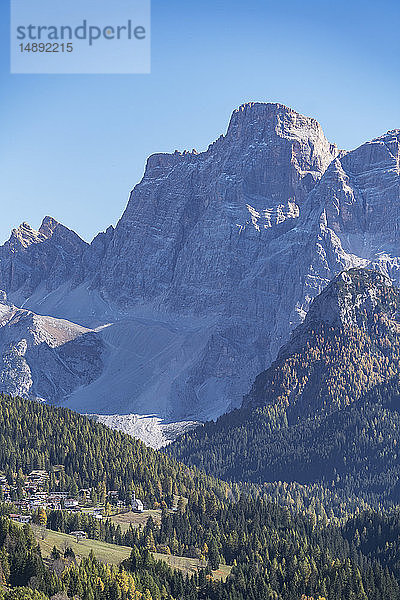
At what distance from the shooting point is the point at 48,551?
199m

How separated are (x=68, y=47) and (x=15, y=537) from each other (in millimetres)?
92239

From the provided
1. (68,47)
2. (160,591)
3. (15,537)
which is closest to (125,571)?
(160,591)

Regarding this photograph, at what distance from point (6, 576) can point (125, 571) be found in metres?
27.8

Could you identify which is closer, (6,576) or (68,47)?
(6,576)

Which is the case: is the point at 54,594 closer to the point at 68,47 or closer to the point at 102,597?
the point at 102,597

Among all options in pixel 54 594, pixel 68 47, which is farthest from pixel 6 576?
pixel 68 47

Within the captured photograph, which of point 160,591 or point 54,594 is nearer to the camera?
point 54,594

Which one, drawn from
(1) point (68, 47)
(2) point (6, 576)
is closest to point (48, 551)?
(2) point (6, 576)

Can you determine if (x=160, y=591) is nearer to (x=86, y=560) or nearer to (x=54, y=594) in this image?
(x=86, y=560)

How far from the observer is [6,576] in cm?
17875

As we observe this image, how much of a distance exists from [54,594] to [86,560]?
21.0 m

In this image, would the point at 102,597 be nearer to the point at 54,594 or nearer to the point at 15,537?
the point at 54,594

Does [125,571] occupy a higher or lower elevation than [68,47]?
lower

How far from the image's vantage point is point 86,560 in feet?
646
